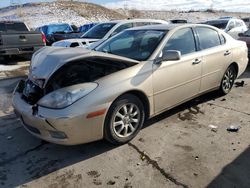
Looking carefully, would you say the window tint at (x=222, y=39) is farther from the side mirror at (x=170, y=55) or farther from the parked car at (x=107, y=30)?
the parked car at (x=107, y=30)

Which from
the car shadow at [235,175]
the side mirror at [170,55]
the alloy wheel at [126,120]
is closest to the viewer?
the car shadow at [235,175]

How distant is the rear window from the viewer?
11.9 meters

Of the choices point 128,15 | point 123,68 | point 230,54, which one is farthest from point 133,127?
point 128,15

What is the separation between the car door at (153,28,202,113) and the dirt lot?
0.41 meters

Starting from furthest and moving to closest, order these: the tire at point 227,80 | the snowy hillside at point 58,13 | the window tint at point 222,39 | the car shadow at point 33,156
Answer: the snowy hillside at point 58,13 → the tire at point 227,80 → the window tint at point 222,39 → the car shadow at point 33,156

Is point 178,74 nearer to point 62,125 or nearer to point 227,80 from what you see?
point 227,80

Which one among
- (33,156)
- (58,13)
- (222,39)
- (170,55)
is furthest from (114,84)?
(58,13)

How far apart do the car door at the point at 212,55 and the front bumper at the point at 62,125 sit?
2.43 metres

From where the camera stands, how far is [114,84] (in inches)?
155

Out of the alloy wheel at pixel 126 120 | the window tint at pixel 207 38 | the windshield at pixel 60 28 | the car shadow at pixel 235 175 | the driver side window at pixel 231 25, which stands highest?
the window tint at pixel 207 38

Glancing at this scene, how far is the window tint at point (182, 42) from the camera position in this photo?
4.86 meters

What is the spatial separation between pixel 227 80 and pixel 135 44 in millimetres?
2289

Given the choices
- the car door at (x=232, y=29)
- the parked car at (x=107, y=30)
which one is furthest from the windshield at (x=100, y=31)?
the car door at (x=232, y=29)

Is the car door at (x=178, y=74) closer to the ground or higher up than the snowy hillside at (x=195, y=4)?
higher up
